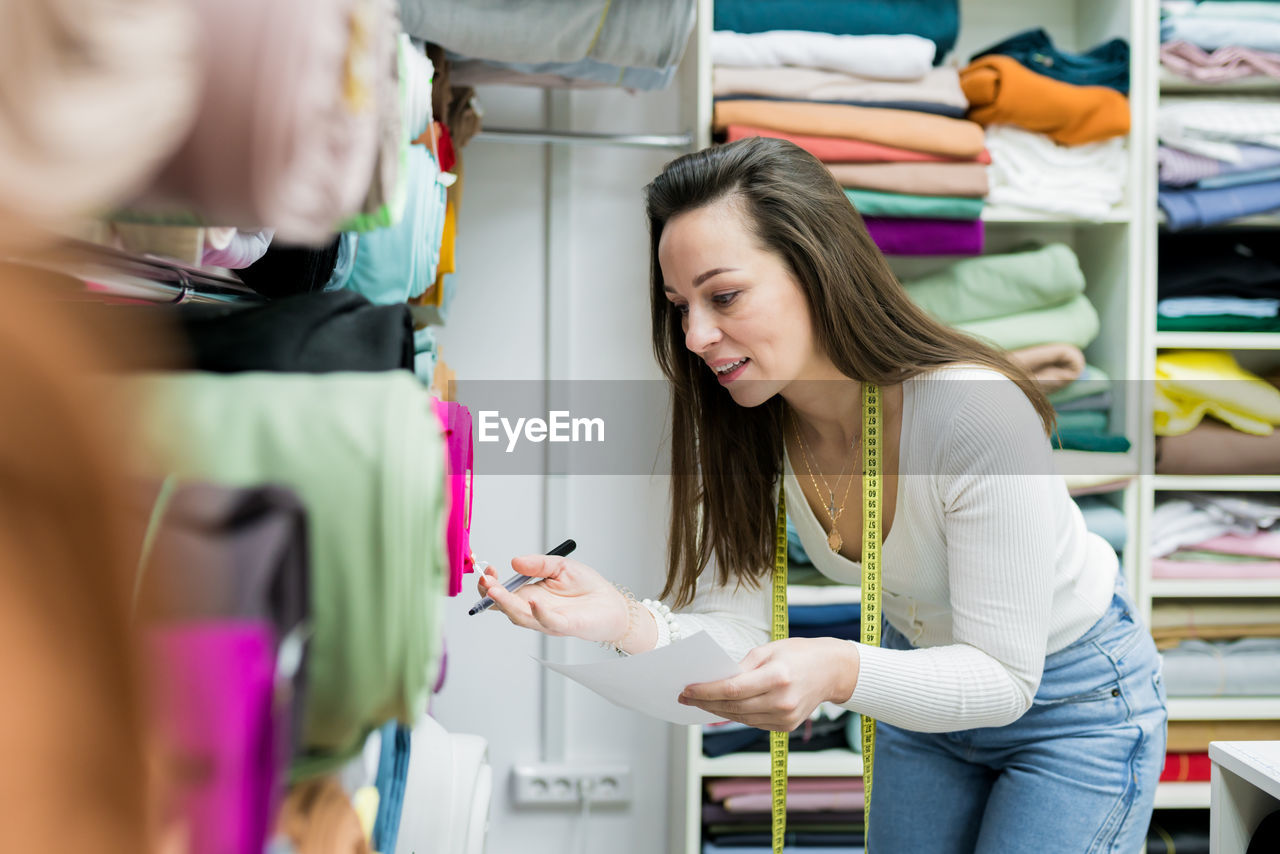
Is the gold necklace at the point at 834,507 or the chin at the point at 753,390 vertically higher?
the chin at the point at 753,390

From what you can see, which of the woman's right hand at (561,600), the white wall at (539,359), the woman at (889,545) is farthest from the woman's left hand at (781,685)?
the white wall at (539,359)

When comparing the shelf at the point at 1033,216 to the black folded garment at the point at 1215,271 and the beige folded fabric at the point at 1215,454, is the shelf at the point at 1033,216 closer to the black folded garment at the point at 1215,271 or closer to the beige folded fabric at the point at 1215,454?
the black folded garment at the point at 1215,271

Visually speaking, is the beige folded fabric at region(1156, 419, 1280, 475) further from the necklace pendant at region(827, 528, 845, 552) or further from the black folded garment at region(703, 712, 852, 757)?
the necklace pendant at region(827, 528, 845, 552)

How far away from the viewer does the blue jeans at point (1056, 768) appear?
1.18 m

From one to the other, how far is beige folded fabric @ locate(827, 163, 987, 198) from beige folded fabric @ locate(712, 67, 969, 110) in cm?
14

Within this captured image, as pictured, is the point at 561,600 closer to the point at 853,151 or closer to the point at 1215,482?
the point at 853,151

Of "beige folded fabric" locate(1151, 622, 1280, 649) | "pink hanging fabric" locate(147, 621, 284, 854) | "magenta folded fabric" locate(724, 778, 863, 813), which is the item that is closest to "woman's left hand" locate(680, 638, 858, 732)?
"pink hanging fabric" locate(147, 621, 284, 854)

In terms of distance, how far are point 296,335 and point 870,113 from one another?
173 centimetres

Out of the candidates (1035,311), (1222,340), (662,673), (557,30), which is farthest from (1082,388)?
(662,673)

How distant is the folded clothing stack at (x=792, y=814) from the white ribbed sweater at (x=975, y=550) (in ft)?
3.18

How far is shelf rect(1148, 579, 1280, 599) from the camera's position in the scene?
6.44ft

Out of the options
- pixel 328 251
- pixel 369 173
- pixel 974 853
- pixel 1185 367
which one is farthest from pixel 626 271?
pixel 369 173

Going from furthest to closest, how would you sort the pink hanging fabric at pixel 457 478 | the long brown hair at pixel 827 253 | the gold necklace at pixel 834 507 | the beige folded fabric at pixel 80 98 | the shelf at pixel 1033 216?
the shelf at pixel 1033 216
the gold necklace at pixel 834 507
the long brown hair at pixel 827 253
the pink hanging fabric at pixel 457 478
the beige folded fabric at pixel 80 98

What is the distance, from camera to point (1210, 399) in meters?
1.99
